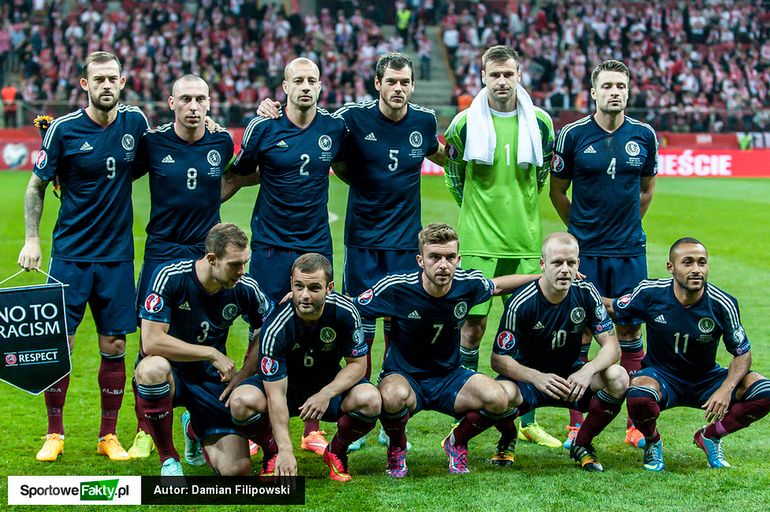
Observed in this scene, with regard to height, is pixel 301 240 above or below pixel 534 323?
above

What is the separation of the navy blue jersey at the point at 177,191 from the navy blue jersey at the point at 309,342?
1033 mm

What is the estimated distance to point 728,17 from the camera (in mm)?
34094

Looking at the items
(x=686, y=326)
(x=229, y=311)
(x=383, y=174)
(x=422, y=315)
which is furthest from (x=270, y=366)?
(x=686, y=326)

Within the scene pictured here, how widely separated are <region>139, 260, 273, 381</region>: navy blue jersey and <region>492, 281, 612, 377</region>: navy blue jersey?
1.33 meters

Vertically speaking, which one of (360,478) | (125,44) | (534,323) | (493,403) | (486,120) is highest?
(125,44)

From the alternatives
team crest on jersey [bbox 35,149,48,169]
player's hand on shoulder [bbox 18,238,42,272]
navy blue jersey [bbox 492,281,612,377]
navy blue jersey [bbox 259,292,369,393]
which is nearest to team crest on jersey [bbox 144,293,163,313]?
navy blue jersey [bbox 259,292,369,393]

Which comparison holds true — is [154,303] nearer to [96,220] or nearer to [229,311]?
[229,311]

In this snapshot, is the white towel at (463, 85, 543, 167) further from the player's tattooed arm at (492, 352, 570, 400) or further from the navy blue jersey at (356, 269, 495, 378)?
the player's tattooed arm at (492, 352, 570, 400)

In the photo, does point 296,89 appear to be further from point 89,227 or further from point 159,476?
point 159,476

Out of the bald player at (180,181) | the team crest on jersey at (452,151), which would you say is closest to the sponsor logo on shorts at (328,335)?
the bald player at (180,181)

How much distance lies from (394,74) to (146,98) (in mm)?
21008

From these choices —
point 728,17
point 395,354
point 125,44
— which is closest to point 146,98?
point 125,44

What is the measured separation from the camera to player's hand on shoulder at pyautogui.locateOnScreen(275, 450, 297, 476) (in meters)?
4.95

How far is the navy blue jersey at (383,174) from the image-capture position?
6.36 meters
